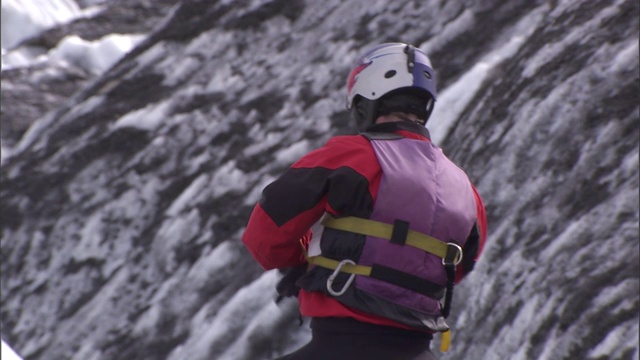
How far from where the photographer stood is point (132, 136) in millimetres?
8461

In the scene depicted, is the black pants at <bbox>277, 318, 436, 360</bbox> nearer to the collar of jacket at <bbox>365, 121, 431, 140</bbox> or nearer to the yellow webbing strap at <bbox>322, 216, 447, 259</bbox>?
the yellow webbing strap at <bbox>322, 216, 447, 259</bbox>

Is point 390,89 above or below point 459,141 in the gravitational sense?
above

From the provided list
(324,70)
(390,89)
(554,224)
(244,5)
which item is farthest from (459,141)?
(244,5)

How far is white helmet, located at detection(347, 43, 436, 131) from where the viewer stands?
3.43 metres

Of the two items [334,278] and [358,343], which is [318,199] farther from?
[358,343]

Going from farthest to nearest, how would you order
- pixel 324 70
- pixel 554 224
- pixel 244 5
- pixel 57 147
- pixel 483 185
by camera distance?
pixel 244 5
pixel 57 147
pixel 324 70
pixel 483 185
pixel 554 224

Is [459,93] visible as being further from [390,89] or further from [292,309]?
[390,89]

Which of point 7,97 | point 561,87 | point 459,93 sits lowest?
point 7,97

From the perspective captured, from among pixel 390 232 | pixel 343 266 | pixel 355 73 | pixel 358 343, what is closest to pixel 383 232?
pixel 390 232

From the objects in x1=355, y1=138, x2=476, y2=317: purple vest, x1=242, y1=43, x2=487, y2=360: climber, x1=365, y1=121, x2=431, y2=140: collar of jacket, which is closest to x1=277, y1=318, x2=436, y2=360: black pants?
x1=242, y1=43, x2=487, y2=360: climber

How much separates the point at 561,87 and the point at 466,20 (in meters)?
2.12

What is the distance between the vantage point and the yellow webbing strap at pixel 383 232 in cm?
312

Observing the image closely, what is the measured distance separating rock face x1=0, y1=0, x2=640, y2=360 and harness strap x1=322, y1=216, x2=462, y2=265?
3.68 ft

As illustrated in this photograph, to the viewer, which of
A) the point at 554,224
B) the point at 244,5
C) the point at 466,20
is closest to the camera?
the point at 554,224
